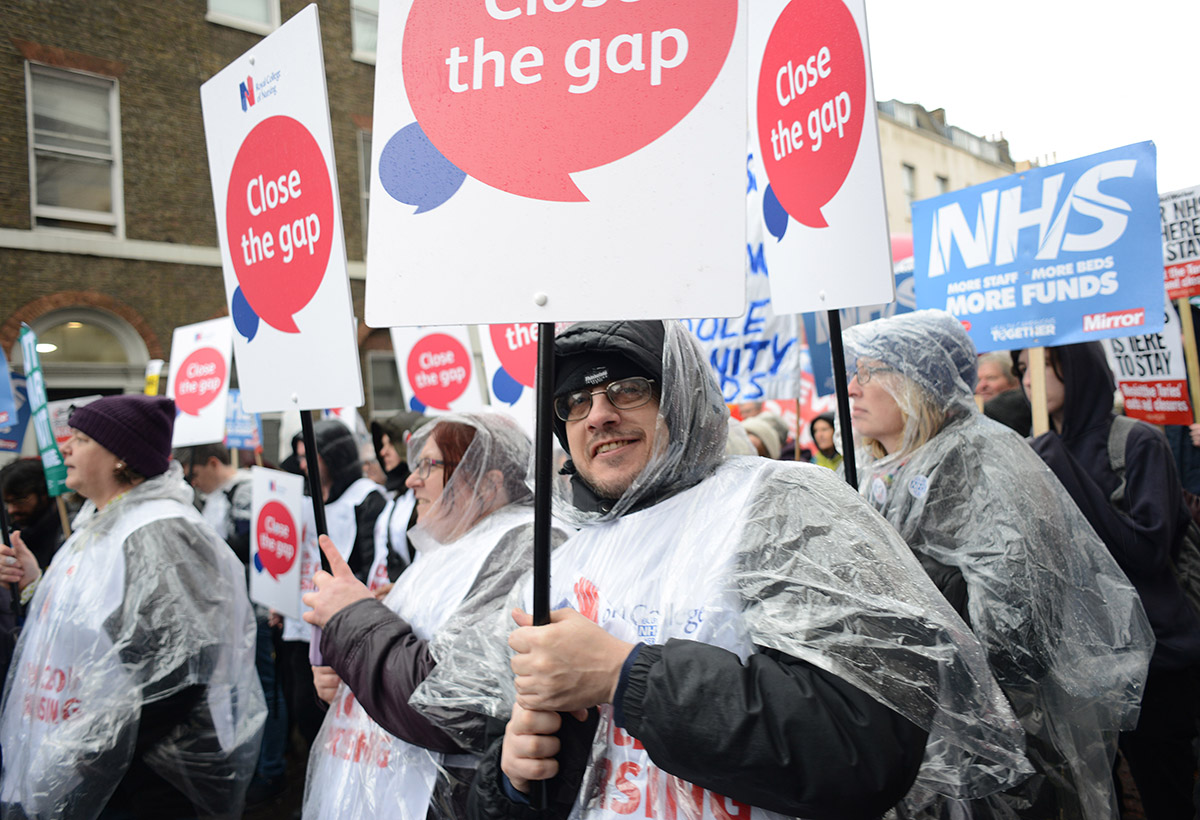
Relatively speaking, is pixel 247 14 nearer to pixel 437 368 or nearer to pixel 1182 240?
pixel 437 368

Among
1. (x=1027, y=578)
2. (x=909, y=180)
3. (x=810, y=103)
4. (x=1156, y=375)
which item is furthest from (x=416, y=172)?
(x=909, y=180)

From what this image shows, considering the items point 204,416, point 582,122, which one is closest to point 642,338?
point 582,122

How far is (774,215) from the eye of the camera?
2119 millimetres

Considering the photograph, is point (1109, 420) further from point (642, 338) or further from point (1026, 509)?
point (642, 338)

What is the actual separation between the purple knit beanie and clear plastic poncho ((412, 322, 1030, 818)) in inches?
71.6

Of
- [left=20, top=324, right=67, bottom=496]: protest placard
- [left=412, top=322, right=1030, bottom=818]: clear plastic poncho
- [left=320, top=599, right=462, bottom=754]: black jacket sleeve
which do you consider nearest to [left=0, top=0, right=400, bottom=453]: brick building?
[left=20, top=324, right=67, bottom=496]: protest placard

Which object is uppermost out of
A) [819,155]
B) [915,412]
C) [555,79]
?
[819,155]

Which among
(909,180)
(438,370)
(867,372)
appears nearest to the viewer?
(867,372)

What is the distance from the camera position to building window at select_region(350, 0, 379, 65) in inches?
521

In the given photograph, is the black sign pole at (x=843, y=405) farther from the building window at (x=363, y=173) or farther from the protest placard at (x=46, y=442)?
the building window at (x=363, y=173)

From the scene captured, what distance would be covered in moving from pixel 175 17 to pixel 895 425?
42.0 feet

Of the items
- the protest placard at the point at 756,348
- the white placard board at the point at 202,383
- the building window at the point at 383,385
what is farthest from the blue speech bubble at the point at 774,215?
the building window at the point at 383,385

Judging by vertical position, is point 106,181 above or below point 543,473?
above

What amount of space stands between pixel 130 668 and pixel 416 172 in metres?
1.91
